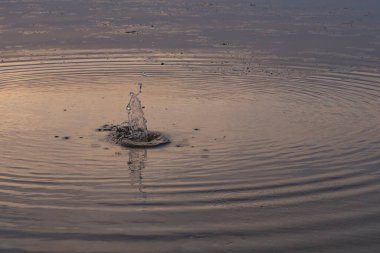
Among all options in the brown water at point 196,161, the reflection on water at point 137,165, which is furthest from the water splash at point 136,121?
the reflection on water at point 137,165

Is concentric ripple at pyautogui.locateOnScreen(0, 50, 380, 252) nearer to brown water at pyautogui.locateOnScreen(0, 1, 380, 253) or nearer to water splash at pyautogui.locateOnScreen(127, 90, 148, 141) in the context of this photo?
brown water at pyautogui.locateOnScreen(0, 1, 380, 253)

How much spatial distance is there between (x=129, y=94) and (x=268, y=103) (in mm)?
3609

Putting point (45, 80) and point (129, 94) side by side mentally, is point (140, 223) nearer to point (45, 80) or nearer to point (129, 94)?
point (129, 94)

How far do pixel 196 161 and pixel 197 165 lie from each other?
241 millimetres

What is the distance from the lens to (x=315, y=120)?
14469mm

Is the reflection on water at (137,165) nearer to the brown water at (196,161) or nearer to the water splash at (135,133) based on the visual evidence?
the brown water at (196,161)

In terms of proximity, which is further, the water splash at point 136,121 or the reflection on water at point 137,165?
the water splash at point 136,121

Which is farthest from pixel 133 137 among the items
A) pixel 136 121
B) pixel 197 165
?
pixel 197 165

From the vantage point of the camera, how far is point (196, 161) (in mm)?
11672

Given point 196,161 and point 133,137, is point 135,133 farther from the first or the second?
point 196,161

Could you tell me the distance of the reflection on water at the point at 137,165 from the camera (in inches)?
418

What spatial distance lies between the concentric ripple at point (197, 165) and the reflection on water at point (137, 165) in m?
0.04

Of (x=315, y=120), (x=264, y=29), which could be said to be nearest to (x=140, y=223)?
(x=315, y=120)

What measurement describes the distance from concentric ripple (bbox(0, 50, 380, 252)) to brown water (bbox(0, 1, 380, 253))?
3 cm
